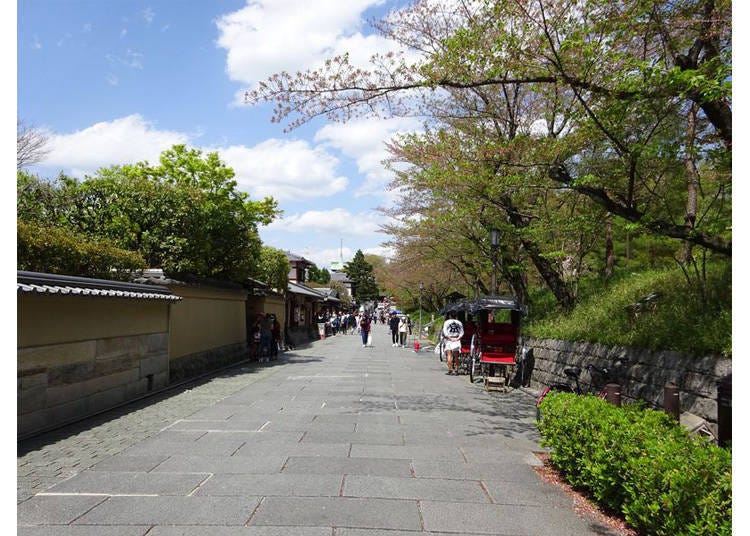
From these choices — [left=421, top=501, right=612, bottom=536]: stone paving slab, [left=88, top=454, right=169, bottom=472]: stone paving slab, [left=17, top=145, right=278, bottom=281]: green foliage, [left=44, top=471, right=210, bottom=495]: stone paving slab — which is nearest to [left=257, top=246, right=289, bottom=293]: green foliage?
[left=17, top=145, right=278, bottom=281]: green foliage

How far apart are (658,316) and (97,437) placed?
31.4ft

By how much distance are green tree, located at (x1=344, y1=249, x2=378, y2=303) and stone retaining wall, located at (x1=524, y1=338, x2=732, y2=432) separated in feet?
282

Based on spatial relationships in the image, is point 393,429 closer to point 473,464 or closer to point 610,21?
point 473,464

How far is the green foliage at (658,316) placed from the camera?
7.61m

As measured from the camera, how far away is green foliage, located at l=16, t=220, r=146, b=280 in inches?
397

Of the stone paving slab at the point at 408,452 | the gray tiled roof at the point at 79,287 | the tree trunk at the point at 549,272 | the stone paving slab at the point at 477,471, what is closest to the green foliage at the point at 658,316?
the tree trunk at the point at 549,272

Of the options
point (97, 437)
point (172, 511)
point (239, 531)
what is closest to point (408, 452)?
point (239, 531)

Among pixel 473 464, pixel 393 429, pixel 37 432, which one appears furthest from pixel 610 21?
pixel 37 432

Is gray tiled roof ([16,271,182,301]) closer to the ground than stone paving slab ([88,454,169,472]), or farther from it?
farther from it

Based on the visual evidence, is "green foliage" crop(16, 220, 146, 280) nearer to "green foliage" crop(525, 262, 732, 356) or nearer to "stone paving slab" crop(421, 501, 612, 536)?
"stone paving slab" crop(421, 501, 612, 536)

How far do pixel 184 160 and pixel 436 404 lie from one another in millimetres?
15993

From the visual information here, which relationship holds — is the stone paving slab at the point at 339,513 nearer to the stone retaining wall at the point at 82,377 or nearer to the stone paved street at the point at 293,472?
the stone paved street at the point at 293,472

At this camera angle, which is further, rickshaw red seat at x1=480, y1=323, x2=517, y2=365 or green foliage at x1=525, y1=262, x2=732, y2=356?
rickshaw red seat at x1=480, y1=323, x2=517, y2=365

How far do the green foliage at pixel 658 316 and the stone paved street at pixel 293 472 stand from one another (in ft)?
8.09
